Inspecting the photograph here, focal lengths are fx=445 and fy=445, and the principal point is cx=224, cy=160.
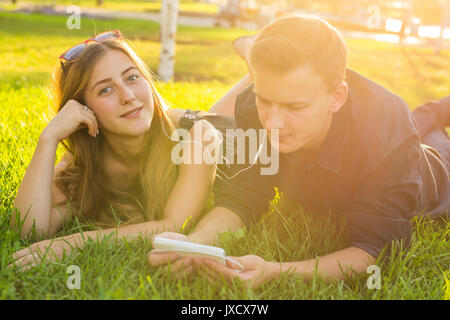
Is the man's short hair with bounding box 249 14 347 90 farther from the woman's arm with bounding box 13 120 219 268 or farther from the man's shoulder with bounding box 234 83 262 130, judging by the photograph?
the woman's arm with bounding box 13 120 219 268

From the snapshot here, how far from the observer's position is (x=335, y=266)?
221 cm

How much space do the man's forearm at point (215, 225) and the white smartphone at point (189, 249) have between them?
424 mm

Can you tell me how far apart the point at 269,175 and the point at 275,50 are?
0.90 m

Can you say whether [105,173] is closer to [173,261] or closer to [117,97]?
[117,97]

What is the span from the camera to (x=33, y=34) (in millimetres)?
13484

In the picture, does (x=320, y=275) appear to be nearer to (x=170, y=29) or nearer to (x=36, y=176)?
(x=36, y=176)

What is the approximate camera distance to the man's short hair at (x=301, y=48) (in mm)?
2053

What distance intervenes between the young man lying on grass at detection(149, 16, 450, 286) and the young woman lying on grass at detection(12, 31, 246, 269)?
0.42 meters

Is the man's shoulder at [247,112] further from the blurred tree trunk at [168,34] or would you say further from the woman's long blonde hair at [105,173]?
the blurred tree trunk at [168,34]

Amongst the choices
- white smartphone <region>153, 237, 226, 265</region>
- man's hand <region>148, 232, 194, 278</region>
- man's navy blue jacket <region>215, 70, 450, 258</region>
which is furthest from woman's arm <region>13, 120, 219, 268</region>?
white smartphone <region>153, 237, 226, 265</region>

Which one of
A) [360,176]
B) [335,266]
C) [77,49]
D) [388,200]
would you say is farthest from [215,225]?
[77,49]

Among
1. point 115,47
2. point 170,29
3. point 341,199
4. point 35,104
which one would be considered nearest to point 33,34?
point 170,29

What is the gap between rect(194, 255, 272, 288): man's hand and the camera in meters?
2.07

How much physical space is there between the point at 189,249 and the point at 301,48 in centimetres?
106
